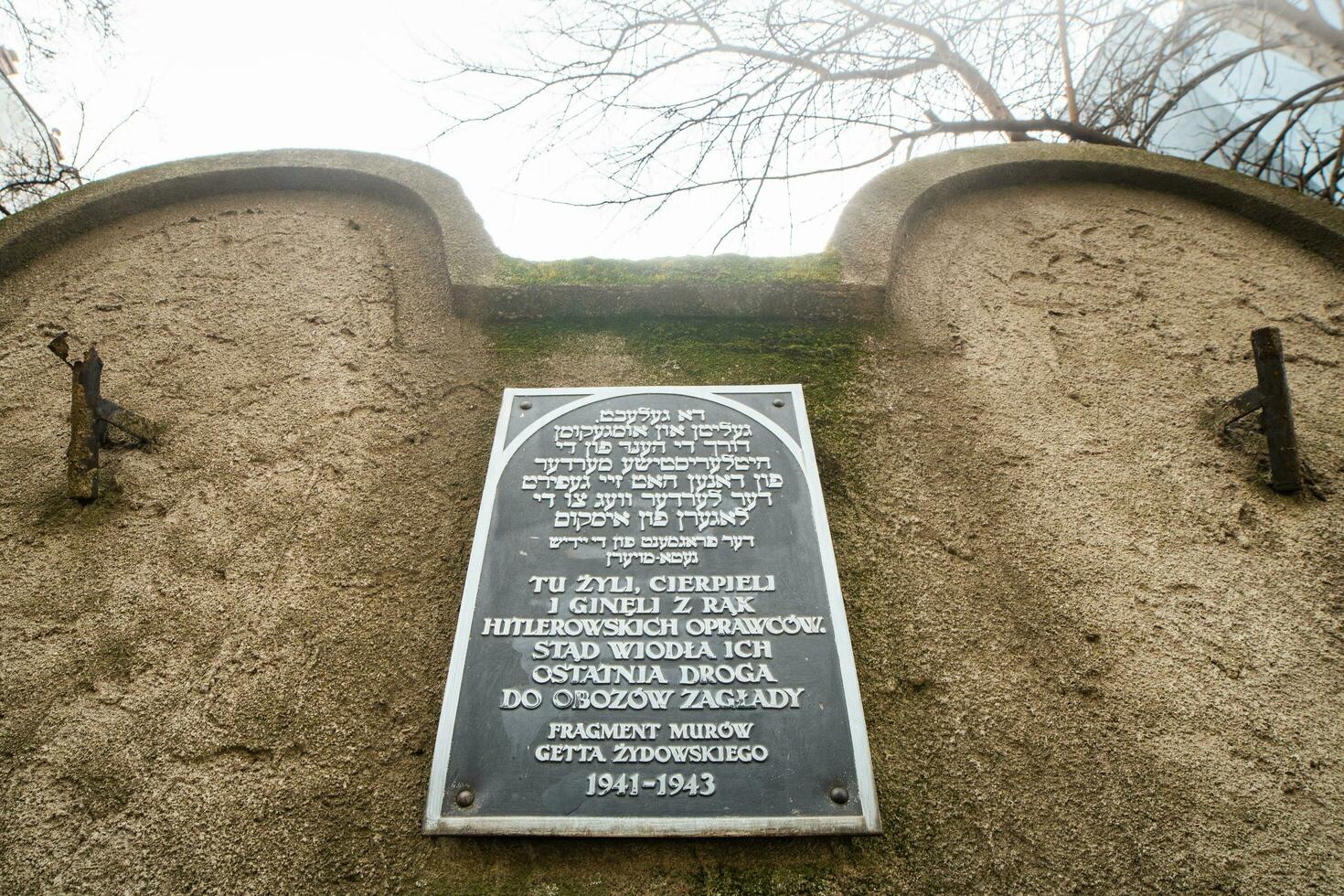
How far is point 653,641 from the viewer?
213 centimetres

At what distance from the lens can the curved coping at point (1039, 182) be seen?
3.49 m

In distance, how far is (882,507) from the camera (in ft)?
8.50

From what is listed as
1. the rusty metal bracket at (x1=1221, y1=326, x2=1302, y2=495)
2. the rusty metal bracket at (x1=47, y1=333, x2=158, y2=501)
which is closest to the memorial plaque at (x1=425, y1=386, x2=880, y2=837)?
the rusty metal bracket at (x1=47, y1=333, x2=158, y2=501)

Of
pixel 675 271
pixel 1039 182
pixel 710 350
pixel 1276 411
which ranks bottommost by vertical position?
pixel 1276 411

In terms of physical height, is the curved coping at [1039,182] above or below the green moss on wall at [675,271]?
above

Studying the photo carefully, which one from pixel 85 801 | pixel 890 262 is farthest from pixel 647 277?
pixel 85 801

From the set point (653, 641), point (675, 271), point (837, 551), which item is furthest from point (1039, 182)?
point (653, 641)

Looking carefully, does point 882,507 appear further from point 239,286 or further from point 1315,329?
point 239,286

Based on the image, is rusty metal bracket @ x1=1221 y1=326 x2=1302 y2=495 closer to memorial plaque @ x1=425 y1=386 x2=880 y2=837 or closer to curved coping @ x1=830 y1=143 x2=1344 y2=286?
curved coping @ x1=830 y1=143 x2=1344 y2=286

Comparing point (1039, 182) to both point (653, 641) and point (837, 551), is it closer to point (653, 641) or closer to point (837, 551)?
point (837, 551)

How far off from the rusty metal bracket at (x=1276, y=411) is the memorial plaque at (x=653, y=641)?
5.58ft

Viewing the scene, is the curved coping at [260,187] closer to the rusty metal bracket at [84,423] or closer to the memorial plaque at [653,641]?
the memorial plaque at [653,641]

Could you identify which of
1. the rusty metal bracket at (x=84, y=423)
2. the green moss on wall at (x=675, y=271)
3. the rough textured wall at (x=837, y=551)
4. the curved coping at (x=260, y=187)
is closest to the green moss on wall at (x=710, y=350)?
the rough textured wall at (x=837, y=551)

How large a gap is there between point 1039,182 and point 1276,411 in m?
1.95
